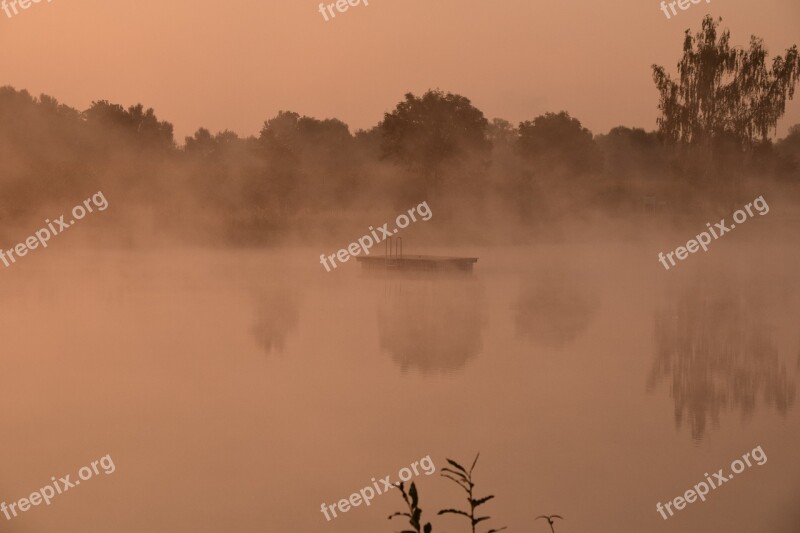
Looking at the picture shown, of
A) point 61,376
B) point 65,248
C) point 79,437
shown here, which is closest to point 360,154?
point 65,248

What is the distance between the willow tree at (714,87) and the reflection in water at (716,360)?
388 inches

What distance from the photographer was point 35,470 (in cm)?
758

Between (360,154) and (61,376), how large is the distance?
29.4 m

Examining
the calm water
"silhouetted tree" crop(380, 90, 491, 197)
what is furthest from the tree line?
the calm water

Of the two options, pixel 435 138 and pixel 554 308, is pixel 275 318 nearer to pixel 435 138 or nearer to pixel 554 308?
pixel 554 308

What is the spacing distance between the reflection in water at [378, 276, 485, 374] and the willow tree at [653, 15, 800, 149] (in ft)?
31.4

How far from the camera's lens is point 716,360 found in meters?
12.5

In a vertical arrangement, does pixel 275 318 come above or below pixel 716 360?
above

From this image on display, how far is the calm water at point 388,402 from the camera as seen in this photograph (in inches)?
270

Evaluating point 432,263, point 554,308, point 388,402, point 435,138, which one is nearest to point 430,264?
point 432,263

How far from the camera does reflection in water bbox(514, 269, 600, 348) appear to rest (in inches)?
566

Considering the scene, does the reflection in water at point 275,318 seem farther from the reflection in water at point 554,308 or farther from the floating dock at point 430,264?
the reflection in water at point 554,308

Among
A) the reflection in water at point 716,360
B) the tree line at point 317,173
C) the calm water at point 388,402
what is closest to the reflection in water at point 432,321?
the calm water at point 388,402

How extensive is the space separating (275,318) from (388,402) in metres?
6.19
